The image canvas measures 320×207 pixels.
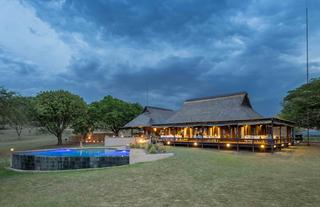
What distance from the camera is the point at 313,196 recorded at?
6.63 metres

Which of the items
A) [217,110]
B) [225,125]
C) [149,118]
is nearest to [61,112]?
[149,118]

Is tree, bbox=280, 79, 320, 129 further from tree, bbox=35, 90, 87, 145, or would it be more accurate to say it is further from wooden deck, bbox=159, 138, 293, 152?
tree, bbox=35, 90, 87, 145

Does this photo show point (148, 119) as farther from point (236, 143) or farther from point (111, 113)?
point (236, 143)

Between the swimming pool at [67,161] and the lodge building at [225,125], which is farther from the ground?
the lodge building at [225,125]

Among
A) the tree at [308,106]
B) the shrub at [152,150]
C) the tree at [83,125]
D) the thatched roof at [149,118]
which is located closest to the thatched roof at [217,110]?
the thatched roof at [149,118]

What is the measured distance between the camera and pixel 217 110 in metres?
25.8

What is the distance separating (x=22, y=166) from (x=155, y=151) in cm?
832

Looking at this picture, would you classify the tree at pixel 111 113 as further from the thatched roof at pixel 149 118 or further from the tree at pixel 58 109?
the tree at pixel 58 109

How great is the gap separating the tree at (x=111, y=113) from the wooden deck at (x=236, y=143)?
458 inches

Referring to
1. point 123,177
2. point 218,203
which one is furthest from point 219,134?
point 218,203

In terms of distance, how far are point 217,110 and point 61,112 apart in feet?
58.9

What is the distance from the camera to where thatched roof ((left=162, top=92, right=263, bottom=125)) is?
23312mm

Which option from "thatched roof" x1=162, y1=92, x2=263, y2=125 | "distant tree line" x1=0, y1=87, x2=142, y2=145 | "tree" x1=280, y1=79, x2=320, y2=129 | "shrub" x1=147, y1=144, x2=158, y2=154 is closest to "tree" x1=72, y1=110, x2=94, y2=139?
"distant tree line" x1=0, y1=87, x2=142, y2=145

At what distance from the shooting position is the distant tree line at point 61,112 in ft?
70.3
